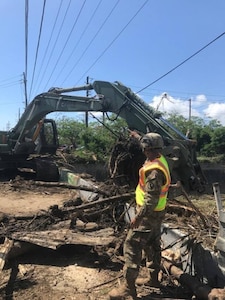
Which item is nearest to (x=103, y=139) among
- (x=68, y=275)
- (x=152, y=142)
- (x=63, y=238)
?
(x=63, y=238)

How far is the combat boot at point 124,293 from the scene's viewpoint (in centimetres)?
421

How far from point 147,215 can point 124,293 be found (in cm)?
91

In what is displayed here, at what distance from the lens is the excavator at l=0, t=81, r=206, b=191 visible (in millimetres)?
10805

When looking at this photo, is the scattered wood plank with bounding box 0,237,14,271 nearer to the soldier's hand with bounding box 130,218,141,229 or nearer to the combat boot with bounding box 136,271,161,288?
the combat boot with bounding box 136,271,161,288

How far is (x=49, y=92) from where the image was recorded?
1470cm

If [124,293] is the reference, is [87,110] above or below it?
above

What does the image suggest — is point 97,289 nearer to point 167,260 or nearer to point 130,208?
point 167,260

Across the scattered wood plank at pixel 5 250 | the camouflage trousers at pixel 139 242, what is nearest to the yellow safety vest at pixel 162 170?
the camouflage trousers at pixel 139 242

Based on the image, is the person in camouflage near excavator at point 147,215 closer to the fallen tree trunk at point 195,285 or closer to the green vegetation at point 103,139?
the fallen tree trunk at point 195,285

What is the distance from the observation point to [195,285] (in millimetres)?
4250

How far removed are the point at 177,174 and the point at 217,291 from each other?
23.3 feet

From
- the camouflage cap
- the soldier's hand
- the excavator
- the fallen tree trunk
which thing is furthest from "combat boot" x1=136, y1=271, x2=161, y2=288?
the excavator

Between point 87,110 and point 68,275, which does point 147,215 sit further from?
point 87,110

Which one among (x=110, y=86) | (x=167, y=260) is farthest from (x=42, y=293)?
(x=110, y=86)
